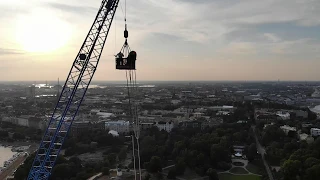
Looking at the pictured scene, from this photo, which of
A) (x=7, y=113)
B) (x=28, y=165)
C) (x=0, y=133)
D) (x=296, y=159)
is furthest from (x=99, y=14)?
(x=7, y=113)

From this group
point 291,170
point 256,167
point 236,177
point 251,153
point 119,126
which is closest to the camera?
point 291,170

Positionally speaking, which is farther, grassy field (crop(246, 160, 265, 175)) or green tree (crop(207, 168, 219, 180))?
grassy field (crop(246, 160, 265, 175))

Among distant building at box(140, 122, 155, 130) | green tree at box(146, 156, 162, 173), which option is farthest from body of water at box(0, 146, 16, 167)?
green tree at box(146, 156, 162, 173)

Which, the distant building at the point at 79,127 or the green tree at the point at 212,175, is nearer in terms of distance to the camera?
the green tree at the point at 212,175

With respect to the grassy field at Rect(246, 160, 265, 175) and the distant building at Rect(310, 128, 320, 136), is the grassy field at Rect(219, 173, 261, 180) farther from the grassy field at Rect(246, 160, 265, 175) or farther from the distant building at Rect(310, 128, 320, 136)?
the distant building at Rect(310, 128, 320, 136)

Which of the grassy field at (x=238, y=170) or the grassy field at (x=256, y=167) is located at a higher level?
the grassy field at (x=256, y=167)

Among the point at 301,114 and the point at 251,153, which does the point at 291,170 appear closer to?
the point at 251,153

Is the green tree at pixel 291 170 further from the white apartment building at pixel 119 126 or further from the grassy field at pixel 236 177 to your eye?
the white apartment building at pixel 119 126

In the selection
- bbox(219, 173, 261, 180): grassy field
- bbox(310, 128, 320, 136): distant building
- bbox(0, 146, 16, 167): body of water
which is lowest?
bbox(0, 146, 16, 167): body of water

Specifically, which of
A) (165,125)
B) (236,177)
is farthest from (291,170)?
(165,125)

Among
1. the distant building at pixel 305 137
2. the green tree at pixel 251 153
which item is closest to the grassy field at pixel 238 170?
the green tree at pixel 251 153

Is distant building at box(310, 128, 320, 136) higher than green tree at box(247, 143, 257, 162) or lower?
higher
